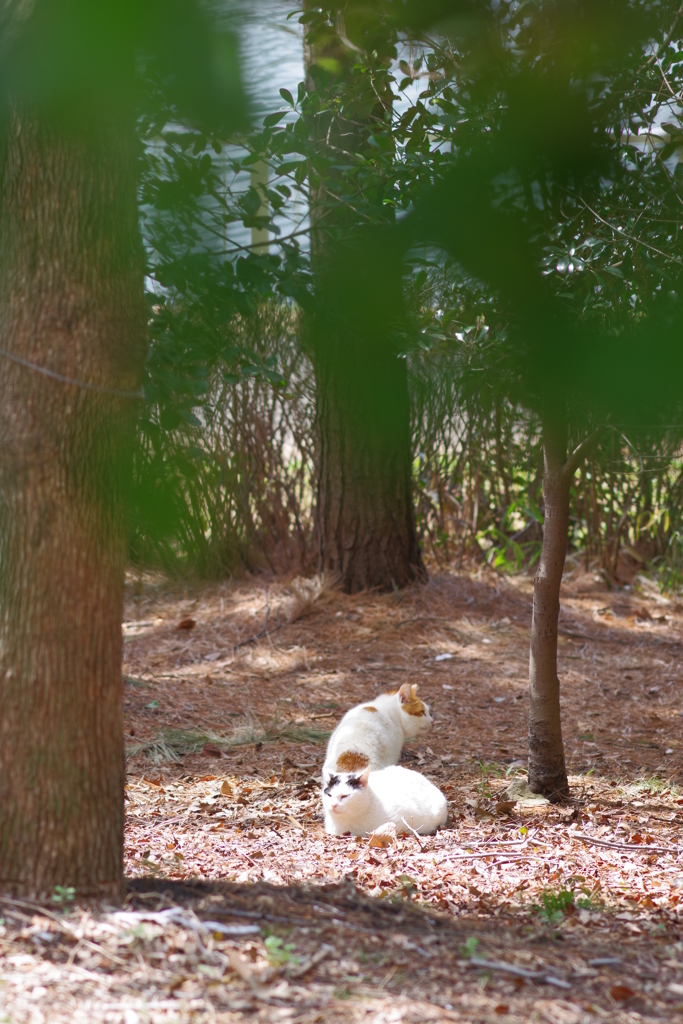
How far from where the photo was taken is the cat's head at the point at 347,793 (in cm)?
294

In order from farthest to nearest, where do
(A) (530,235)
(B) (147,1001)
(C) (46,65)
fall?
(B) (147,1001), (A) (530,235), (C) (46,65)

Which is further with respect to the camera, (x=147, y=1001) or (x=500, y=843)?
(x=500, y=843)

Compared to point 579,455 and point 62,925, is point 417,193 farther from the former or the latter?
point 579,455

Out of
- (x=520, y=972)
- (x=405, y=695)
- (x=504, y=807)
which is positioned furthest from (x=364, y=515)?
(x=520, y=972)

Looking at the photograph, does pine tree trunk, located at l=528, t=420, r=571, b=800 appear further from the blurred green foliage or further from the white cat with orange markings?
the blurred green foliage

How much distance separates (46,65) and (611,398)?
773mm

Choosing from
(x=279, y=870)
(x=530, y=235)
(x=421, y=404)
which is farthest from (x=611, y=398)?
(x=279, y=870)

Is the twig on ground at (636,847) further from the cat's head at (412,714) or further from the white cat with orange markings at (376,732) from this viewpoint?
the cat's head at (412,714)

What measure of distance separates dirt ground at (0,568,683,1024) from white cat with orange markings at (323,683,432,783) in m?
0.20

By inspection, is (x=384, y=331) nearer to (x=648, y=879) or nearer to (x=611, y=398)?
(x=611, y=398)

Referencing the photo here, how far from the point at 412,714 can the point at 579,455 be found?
152 centimetres

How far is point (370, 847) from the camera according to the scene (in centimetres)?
294

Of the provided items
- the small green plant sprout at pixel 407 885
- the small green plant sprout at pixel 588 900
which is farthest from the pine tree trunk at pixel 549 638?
the small green plant sprout at pixel 407 885

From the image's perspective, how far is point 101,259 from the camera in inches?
73.4
